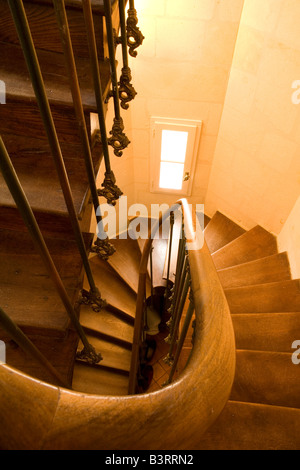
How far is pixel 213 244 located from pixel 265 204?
0.87 m

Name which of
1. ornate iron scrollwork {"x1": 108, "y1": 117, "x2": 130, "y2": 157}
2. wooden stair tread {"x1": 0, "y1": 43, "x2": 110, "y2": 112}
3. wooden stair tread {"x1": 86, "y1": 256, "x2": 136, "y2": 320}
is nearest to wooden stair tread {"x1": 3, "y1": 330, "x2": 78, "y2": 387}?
ornate iron scrollwork {"x1": 108, "y1": 117, "x2": 130, "y2": 157}

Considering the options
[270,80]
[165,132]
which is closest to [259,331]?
[270,80]

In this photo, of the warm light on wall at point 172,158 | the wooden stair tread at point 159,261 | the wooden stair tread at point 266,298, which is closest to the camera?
the wooden stair tread at point 266,298

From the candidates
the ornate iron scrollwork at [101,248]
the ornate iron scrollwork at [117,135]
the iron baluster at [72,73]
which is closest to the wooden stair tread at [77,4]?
the ornate iron scrollwork at [117,135]

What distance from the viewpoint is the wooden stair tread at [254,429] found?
1297 mm

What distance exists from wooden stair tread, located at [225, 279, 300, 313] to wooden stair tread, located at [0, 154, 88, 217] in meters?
1.70

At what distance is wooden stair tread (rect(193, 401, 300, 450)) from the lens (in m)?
1.30

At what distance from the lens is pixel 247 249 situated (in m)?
3.57

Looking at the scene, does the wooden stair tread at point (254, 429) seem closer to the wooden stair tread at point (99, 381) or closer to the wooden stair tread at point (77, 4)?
the wooden stair tread at point (99, 381)

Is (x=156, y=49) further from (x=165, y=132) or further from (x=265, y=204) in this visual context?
(x=265, y=204)

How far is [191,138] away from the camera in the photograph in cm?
366

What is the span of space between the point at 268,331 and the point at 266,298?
1.49ft

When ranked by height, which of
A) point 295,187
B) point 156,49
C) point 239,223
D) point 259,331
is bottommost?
point 259,331

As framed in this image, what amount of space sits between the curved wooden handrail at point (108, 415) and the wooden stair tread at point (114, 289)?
276cm
